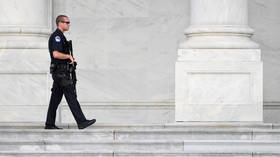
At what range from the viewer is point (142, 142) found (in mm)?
16344

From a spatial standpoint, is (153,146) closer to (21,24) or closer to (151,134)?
(151,134)

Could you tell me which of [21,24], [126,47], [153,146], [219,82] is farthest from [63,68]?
[126,47]

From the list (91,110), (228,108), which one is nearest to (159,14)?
(91,110)

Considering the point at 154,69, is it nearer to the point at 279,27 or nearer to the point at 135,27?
the point at 135,27

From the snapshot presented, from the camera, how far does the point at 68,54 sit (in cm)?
1753

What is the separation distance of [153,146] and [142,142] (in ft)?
0.67

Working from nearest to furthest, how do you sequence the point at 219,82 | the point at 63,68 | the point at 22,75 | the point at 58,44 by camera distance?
the point at 58,44, the point at 63,68, the point at 219,82, the point at 22,75

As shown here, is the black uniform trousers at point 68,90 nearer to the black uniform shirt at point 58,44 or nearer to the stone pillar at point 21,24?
the black uniform shirt at point 58,44

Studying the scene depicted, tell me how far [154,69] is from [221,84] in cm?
380

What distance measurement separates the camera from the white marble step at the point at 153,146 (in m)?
16.1

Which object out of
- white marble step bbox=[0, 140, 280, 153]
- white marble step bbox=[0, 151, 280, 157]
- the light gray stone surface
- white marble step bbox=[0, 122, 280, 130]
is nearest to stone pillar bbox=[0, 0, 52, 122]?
white marble step bbox=[0, 122, 280, 130]

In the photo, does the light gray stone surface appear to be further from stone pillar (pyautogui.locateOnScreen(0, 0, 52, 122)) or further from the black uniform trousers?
the black uniform trousers

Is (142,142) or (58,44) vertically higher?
(58,44)

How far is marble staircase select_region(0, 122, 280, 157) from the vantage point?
52.5 feet
